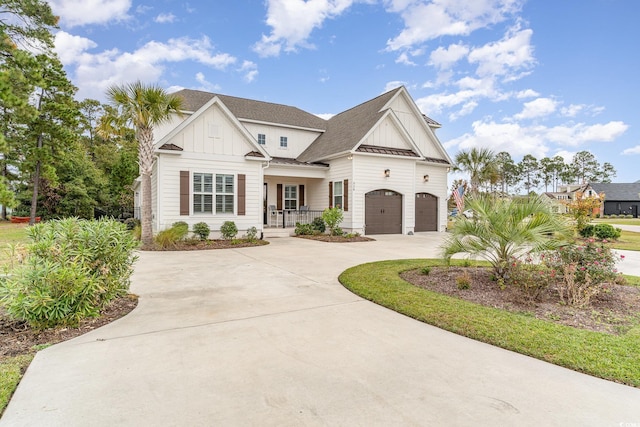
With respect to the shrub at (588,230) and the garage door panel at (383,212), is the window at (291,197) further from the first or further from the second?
the shrub at (588,230)

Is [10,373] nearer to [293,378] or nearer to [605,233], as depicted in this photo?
[293,378]

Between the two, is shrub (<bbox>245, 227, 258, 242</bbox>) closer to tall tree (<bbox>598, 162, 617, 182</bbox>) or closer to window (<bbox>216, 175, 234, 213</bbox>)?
window (<bbox>216, 175, 234, 213</bbox>)

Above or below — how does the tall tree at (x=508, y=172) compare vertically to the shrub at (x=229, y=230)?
above

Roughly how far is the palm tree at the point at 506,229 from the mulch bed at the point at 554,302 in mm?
577

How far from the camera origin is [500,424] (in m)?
2.20

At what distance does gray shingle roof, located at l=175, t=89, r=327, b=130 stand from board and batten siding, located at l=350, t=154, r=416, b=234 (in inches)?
263

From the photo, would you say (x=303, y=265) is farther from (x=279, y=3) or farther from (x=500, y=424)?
(x=279, y=3)

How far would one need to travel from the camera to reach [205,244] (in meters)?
12.5

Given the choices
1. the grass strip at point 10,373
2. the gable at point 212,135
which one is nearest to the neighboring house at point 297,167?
the gable at point 212,135

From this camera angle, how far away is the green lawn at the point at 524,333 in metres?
3.10

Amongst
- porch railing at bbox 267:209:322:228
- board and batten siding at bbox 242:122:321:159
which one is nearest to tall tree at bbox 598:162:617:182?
board and batten siding at bbox 242:122:321:159

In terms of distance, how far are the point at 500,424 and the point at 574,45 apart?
16168mm

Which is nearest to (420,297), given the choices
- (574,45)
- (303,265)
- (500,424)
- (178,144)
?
(500,424)

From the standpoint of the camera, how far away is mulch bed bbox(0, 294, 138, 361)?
3.43 meters
